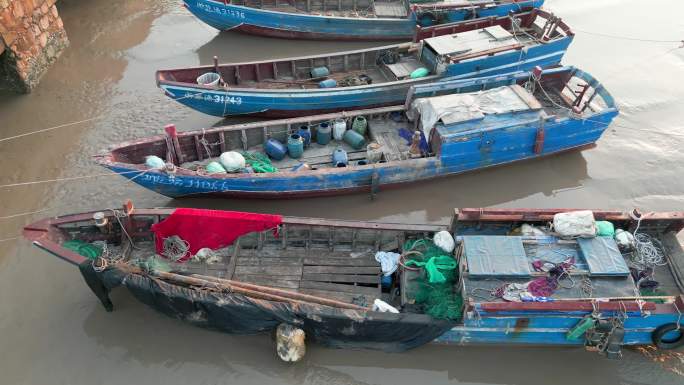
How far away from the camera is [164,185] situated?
32.1 ft

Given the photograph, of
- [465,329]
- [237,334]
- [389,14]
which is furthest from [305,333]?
[389,14]

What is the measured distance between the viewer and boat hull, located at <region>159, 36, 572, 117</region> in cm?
1160

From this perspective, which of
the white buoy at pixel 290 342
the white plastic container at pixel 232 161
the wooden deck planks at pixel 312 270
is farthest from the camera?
the white plastic container at pixel 232 161

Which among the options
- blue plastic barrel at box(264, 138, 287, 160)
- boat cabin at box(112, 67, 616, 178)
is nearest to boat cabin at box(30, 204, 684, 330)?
boat cabin at box(112, 67, 616, 178)

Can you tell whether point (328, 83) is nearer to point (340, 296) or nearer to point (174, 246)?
point (174, 246)

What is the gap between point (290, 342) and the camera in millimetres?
7633

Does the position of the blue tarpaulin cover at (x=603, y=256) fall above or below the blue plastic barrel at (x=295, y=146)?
above

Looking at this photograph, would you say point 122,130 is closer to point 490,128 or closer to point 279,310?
point 279,310

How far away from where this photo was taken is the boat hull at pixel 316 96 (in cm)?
1160

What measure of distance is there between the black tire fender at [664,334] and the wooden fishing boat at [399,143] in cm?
490

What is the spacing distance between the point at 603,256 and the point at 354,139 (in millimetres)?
5853

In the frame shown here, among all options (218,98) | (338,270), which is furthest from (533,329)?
(218,98)

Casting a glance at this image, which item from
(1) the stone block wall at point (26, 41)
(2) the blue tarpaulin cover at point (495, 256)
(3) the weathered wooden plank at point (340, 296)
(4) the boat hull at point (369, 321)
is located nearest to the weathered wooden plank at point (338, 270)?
(3) the weathered wooden plank at point (340, 296)

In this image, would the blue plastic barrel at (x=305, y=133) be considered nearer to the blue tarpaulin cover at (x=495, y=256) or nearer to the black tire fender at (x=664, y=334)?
the blue tarpaulin cover at (x=495, y=256)
